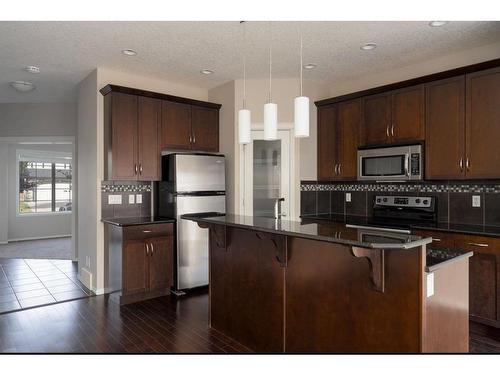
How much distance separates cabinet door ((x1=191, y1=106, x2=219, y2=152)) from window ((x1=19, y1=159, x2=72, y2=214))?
5478mm

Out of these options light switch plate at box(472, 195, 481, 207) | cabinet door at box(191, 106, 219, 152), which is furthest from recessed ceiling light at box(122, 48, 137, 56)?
light switch plate at box(472, 195, 481, 207)

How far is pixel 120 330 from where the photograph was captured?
3111 millimetres

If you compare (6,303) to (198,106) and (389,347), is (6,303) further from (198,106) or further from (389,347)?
(389,347)

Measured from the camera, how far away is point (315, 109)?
190 inches

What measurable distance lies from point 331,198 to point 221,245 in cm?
253

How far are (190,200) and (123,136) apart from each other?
3.49 ft

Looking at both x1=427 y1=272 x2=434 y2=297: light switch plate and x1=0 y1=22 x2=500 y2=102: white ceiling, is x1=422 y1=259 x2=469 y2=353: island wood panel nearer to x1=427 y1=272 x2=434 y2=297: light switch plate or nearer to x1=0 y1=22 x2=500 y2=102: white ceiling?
x1=427 y1=272 x2=434 y2=297: light switch plate

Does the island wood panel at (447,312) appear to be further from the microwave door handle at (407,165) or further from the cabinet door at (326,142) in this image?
the cabinet door at (326,142)

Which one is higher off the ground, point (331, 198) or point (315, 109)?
point (315, 109)

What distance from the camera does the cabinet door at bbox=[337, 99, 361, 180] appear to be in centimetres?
439

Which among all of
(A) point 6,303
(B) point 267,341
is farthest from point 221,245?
(A) point 6,303

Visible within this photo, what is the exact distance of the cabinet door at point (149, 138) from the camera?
4.26 metres

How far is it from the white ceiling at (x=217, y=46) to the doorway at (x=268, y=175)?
881 millimetres

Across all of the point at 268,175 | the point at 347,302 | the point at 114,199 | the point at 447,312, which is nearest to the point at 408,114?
the point at 268,175
